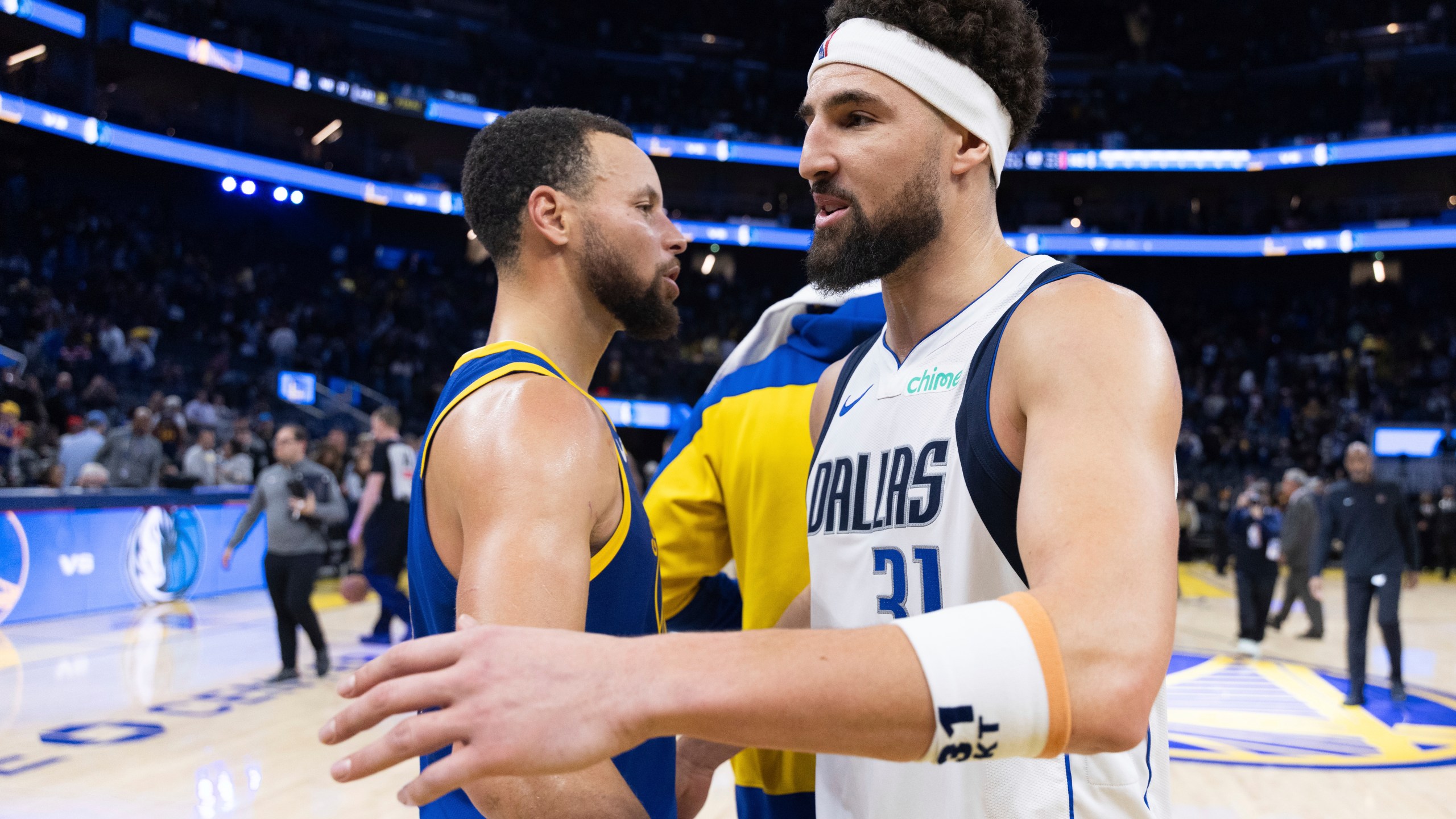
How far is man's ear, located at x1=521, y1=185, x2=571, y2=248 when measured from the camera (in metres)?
1.97

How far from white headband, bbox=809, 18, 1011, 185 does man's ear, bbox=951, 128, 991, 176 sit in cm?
1

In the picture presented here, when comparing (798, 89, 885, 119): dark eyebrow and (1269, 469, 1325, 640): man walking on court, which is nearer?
(798, 89, 885, 119): dark eyebrow

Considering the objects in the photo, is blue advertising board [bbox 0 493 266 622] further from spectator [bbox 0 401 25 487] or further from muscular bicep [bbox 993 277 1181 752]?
muscular bicep [bbox 993 277 1181 752]

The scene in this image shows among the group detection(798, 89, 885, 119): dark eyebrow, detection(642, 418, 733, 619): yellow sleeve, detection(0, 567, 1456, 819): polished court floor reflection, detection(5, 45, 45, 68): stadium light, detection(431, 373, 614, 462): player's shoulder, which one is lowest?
detection(0, 567, 1456, 819): polished court floor reflection

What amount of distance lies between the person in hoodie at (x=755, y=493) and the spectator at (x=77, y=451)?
10292mm

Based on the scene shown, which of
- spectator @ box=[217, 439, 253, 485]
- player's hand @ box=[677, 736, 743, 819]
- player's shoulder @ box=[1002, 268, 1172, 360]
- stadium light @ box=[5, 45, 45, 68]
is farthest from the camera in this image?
stadium light @ box=[5, 45, 45, 68]

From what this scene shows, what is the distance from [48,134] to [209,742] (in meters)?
19.7

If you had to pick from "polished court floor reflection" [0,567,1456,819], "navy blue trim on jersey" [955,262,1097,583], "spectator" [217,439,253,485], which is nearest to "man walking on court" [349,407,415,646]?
"polished court floor reflection" [0,567,1456,819]

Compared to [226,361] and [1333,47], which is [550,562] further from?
[1333,47]

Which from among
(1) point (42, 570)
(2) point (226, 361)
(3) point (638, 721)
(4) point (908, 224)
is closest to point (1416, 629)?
(4) point (908, 224)

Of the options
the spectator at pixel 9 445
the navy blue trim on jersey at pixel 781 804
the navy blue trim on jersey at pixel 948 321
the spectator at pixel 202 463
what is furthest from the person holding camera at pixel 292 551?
the navy blue trim on jersey at pixel 948 321

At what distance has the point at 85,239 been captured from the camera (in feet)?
61.7

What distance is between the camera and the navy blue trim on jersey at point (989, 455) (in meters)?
1.27

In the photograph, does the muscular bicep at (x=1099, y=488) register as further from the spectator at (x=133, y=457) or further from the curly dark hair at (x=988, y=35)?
the spectator at (x=133, y=457)
